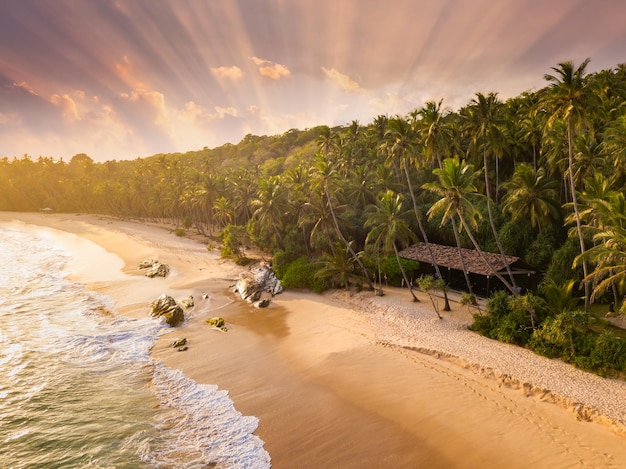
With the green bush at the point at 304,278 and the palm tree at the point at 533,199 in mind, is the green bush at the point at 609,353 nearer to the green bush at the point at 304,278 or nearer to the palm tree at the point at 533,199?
the palm tree at the point at 533,199

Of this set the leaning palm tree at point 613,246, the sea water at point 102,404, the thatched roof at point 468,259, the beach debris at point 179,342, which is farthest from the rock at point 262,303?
the leaning palm tree at point 613,246

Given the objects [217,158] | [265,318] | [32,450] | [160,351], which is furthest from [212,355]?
[217,158]

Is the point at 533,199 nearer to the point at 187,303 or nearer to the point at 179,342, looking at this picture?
the point at 179,342

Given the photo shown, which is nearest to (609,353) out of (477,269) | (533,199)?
(477,269)

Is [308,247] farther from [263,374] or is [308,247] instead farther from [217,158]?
[217,158]

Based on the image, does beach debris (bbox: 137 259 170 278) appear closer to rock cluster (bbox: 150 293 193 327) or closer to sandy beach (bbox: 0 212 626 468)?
sandy beach (bbox: 0 212 626 468)

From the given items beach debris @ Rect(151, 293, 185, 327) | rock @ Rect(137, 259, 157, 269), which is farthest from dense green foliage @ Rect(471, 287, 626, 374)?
rock @ Rect(137, 259, 157, 269)
